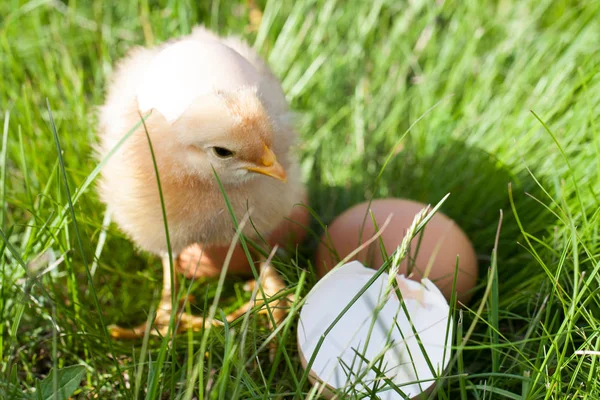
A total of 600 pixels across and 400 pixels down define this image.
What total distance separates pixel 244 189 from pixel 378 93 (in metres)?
1.00

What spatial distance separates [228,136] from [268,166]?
0.11 meters

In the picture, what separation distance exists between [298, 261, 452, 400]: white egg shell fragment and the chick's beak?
9.2 inches

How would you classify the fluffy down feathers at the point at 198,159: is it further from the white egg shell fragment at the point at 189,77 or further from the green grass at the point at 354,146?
the green grass at the point at 354,146

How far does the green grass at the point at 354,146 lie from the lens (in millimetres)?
1341

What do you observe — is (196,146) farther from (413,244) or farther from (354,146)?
(354,146)

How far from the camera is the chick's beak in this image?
1.17 meters

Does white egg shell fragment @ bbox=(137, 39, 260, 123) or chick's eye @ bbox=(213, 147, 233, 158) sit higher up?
white egg shell fragment @ bbox=(137, 39, 260, 123)

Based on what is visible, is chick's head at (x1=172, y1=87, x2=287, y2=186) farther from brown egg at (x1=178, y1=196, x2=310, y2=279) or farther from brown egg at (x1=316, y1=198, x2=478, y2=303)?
brown egg at (x1=178, y1=196, x2=310, y2=279)

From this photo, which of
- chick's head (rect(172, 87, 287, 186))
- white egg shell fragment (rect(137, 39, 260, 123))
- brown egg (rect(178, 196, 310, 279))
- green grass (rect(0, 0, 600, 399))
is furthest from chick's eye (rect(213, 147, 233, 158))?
brown egg (rect(178, 196, 310, 279))

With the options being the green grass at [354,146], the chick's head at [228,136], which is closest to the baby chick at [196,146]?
the chick's head at [228,136]

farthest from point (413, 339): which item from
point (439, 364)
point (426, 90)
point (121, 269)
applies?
point (426, 90)

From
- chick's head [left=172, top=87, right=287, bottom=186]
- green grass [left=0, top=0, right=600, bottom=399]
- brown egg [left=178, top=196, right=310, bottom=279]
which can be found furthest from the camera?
brown egg [left=178, top=196, right=310, bottom=279]

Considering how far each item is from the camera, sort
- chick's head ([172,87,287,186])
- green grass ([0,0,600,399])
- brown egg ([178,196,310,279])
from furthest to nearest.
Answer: brown egg ([178,196,310,279]) < green grass ([0,0,600,399]) < chick's head ([172,87,287,186])

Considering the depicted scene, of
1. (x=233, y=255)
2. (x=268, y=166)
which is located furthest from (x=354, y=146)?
(x=268, y=166)
